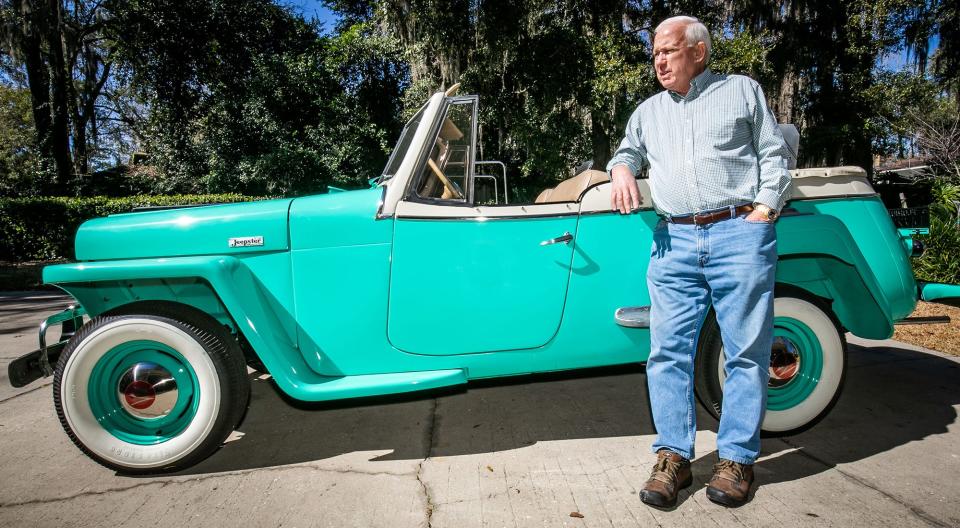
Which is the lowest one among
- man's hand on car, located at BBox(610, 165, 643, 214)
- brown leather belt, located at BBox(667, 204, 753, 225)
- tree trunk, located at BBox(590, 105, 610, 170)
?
brown leather belt, located at BBox(667, 204, 753, 225)

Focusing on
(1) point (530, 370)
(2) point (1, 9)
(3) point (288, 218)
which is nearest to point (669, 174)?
(1) point (530, 370)

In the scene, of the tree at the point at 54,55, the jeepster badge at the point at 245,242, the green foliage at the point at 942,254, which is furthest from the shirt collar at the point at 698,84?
the tree at the point at 54,55

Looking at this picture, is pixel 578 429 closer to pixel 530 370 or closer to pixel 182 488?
pixel 530 370

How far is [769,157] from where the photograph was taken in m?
1.97

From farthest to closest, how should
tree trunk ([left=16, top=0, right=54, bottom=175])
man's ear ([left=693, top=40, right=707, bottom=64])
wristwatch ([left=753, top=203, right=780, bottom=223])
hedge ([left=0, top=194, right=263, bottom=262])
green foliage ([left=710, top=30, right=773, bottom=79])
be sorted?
tree trunk ([left=16, top=0, right=54, bottom=175]), green foliage ([left=710, top=30, right=773, bottom=79]), hedge ([left=0, top=194, right=263, bottom=262]), man's ear ([left=693, top=40, right=707, bottom=64]), wristwatch ([left=753, top=203, right=780, bottom=223])

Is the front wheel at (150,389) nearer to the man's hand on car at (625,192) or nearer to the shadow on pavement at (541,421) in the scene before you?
the shadow on pavement at (541,421)

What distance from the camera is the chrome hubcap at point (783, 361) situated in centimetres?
243

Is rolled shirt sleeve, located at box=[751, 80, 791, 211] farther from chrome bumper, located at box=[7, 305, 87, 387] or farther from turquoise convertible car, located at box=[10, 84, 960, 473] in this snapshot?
chrome bumper, located at box=[7, 305, 87, 387]

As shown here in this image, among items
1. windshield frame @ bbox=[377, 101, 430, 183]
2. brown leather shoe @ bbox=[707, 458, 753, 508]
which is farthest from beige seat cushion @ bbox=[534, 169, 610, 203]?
brown leather shoe @ bbox=[707, 458, 753, 508]

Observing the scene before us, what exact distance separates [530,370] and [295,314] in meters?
1.14

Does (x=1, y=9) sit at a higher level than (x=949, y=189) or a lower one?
higher

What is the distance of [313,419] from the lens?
2996 millimetres

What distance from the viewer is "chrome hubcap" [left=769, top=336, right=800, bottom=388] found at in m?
2.43

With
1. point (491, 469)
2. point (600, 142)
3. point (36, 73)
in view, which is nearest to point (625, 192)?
point (491, 469)
